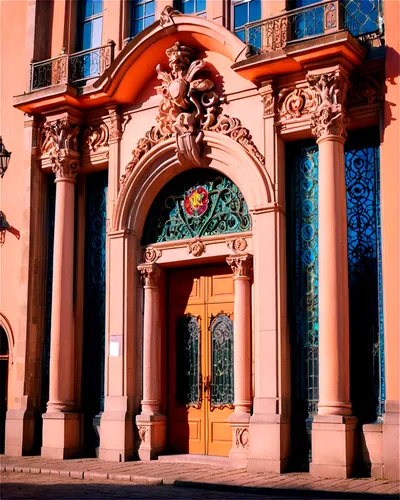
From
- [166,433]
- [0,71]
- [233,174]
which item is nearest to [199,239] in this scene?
[233,174]

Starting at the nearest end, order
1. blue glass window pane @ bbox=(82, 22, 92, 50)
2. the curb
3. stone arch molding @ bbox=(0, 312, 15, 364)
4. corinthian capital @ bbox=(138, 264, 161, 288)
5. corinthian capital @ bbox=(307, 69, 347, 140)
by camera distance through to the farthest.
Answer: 1. the curb
2. corinthian capital @ bbox=(307, 69, 347, 140)
3. corinthian capital @ bbox=(138, 264, 161, 288)
4. stone arch molding @ bbox=(0, 312, 15, 364)
5. blue glass window pane @ bbox=(82, 22, 92, 50)

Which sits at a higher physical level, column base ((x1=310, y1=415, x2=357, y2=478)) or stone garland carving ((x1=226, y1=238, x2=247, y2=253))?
stone garland carving ((x1=226, y1=238, x2=247, y2=253))

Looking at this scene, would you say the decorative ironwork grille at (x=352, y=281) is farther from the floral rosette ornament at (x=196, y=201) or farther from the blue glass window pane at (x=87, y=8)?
the blue glass window pane at (x=87, y=8)

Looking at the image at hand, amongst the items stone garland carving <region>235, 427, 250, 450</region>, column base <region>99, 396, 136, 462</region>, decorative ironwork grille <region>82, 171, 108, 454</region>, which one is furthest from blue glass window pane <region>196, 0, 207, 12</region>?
stone garland carving <region>235, 427, 250, 450</region>

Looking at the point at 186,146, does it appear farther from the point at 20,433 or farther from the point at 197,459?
the point at 20,433

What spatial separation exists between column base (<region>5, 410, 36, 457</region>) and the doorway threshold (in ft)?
8.97

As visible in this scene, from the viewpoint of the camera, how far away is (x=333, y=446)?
1184 cm

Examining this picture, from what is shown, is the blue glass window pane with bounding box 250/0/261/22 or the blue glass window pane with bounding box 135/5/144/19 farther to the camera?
the blue glass window pane with bounding box 135/5/144/19

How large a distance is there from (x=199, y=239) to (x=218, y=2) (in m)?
4.13

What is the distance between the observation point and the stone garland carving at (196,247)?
46.5 ft

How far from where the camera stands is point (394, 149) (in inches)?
488

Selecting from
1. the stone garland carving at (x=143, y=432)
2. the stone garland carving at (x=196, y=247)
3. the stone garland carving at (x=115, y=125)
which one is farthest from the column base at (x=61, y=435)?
the stone garland carving at (x=115, y=125)

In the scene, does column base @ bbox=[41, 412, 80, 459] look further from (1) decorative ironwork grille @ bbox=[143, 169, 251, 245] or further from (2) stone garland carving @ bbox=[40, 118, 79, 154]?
(2) stone garland carving @ bbox=[40, 118, 79, 154]

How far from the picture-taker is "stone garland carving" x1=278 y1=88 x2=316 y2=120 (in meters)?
13.3
